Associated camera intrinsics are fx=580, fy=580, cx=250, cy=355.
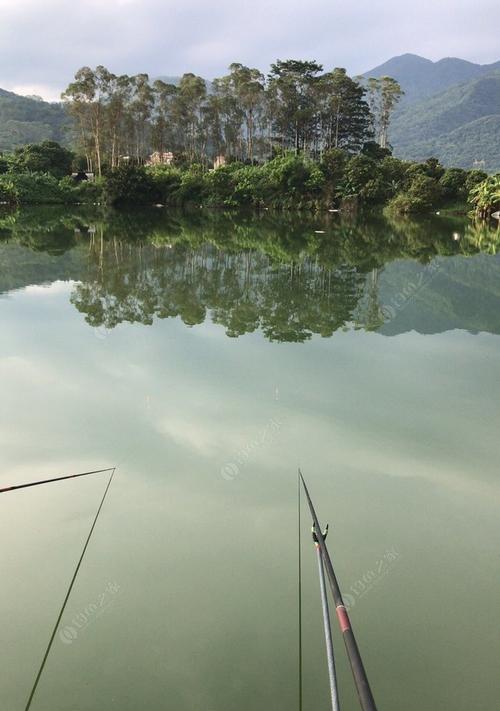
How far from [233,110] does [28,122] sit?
58.0 meters

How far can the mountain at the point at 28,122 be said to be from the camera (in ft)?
273

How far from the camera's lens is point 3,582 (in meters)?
3.05

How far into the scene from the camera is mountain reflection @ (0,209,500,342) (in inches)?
359

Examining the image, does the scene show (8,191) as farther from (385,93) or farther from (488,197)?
(385,93)

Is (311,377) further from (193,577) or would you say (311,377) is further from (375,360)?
(193,577)

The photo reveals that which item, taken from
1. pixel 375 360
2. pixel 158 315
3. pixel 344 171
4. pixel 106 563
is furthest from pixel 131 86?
pixel 106 563

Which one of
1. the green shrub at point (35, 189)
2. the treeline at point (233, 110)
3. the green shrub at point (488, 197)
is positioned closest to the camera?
the green shrub at point (488, 197)

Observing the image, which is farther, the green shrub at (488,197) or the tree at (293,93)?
the tree at (293,93)

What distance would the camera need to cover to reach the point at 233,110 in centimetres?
4844

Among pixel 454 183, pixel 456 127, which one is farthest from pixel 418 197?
pixel 456 127

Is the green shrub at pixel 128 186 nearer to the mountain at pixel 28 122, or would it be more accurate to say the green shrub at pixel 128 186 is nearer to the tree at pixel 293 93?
the tree at pixel 293 93

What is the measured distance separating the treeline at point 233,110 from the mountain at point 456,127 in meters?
54.2

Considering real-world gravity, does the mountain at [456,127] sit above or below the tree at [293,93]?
above

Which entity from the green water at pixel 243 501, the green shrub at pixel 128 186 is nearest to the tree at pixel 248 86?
the green shrub at pixel 128 186
